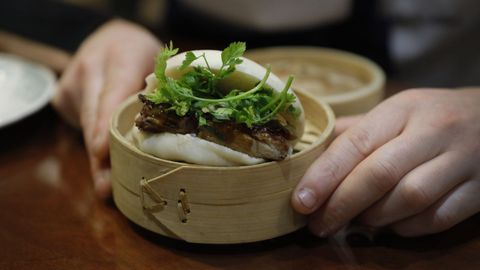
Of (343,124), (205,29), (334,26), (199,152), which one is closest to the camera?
(199,152)

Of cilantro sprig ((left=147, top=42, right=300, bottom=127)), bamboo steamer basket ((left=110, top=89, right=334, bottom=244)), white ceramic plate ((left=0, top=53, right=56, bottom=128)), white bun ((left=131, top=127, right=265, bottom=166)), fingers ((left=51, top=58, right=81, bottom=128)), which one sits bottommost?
white ceramic plate ((left=0, top=53, right=56, bottom=128))

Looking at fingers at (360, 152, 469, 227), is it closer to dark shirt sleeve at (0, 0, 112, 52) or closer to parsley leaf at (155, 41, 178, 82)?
parsley leaf at (155, 41, 178, 82)

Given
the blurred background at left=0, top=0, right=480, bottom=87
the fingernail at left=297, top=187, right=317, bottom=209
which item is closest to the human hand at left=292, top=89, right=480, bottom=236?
the fingernail at left=297, top=187, right=317, bottom=209

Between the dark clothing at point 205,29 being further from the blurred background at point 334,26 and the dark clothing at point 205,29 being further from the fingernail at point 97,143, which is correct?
the fingernail at point 97,143

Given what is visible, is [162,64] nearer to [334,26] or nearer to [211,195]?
[211,195]

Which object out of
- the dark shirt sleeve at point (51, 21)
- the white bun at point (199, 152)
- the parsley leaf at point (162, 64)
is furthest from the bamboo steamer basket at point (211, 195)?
the dark shirt sleeve at point (51, 21)

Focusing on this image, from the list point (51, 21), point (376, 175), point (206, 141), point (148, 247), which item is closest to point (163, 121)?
point (206, 141)

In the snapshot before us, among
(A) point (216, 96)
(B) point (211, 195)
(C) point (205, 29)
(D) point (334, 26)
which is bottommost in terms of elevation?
(C) point (205, 29)
